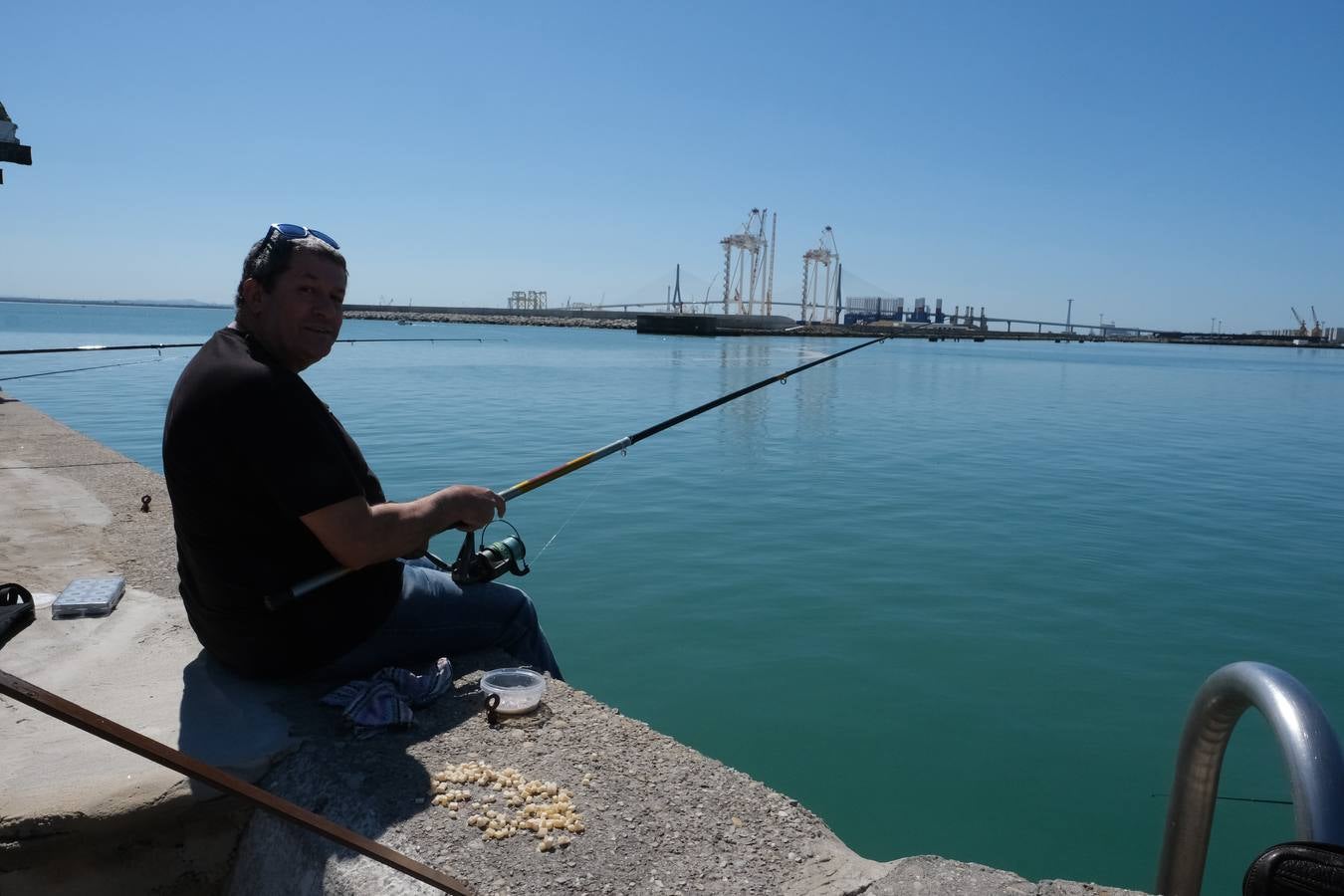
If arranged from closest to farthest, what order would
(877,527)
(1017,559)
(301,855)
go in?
(301,855) → (1017,559) → (877,527)

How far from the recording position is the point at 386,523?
2402 mm

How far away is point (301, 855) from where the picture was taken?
2133 millimetres

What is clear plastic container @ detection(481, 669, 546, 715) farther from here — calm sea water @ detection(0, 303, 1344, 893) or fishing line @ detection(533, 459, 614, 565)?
fishing line @ detection(533, 459, 614, 565)

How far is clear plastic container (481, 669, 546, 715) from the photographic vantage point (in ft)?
9.26

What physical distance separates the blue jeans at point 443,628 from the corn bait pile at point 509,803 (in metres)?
0.53

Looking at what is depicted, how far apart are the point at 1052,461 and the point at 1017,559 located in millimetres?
6070

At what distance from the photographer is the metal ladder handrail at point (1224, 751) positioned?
4.67 feet

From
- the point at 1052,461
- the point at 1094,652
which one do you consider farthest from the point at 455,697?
the point at 1052,461

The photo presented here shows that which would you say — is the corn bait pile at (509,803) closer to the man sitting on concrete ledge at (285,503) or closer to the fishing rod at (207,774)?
the fishing rod at (207,774)

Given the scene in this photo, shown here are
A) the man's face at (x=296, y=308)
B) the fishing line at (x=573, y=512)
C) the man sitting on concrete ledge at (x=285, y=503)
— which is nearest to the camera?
the man sitting on concrete ledge at (x=285, y=503)

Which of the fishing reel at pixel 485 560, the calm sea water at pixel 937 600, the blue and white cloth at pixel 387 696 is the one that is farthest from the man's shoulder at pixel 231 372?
the calm sea water at pixel 937 600

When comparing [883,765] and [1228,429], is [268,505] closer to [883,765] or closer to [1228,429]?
[883,765]

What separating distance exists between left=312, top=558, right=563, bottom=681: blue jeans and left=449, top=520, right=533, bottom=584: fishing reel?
1.2 inches

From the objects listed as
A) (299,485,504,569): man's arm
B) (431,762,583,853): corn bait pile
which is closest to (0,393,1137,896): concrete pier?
(431,762,583,853): corn bait pile
